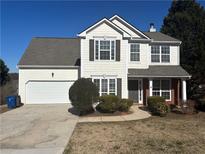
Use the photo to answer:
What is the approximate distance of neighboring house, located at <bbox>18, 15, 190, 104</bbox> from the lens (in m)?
20.2

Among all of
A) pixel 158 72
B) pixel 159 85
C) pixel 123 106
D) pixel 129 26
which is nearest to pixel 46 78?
pixel 129 26

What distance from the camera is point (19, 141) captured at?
30.0 ft

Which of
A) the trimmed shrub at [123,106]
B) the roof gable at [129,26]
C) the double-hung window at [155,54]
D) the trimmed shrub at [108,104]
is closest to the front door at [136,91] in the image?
the double-hung window at [155,54]

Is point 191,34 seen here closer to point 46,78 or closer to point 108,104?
point 46,78

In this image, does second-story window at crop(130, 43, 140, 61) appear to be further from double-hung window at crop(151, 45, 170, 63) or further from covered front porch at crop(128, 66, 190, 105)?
double-hung window at crop(151, 45, 170, 63)

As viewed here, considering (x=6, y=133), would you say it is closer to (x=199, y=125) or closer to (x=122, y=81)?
(x=199, y=125)

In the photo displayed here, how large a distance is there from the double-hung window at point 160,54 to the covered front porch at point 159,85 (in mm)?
804

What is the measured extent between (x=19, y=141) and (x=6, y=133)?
186cm

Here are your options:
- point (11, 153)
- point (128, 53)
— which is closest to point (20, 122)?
point (11, 153)

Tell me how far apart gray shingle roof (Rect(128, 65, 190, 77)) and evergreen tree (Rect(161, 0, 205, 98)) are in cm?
212

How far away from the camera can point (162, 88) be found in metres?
22.7

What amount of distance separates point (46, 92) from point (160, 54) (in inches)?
441

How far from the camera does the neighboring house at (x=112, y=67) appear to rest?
2022cm

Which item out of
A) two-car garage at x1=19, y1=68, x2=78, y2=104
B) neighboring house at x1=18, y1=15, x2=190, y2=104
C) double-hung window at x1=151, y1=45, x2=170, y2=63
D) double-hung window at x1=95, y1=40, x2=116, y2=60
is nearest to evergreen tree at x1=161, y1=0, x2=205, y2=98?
neighboring house at x1=18, y1=15, x2=190, y2=104
